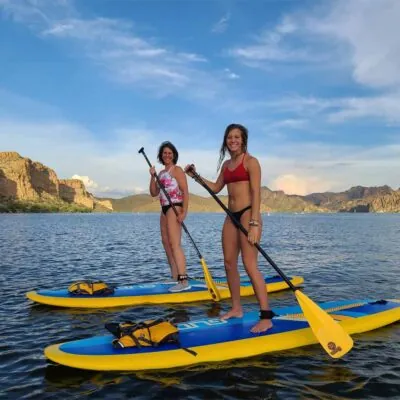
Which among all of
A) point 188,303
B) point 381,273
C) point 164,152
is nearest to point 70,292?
point 188,303

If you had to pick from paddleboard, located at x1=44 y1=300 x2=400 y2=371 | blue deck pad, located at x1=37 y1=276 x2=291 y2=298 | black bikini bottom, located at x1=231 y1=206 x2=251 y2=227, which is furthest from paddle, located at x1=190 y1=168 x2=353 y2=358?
blue deck pad, located at x1=37 y1=276 x2=291 y2=298

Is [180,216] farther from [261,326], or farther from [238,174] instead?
[261,326]

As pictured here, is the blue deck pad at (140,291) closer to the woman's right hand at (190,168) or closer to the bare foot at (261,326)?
the bare foot at (261,326)

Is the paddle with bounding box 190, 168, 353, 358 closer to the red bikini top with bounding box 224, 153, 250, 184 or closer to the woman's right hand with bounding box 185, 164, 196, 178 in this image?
the red bikini top with bounding box 224, 153, 250, 184

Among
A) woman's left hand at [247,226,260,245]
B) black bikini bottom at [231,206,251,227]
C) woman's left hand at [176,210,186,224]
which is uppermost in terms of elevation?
black bikini bottom at [231,206,251,227]

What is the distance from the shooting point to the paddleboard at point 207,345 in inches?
233

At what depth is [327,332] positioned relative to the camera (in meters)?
6.40

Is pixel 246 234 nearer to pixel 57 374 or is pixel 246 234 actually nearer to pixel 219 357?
pixel 219 357

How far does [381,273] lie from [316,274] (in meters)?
2.84

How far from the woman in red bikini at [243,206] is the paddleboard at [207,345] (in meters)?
0.33

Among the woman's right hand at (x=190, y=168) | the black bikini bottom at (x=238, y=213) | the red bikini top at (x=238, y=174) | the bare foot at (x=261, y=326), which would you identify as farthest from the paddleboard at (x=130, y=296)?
the red bikini top at (x=238, y=174)

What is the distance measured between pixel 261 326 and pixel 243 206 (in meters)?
2.11

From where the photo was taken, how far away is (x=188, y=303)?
10.5 m

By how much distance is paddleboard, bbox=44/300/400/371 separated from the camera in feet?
19.4
